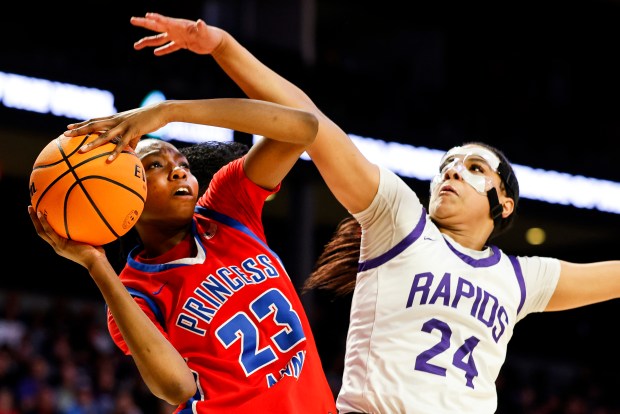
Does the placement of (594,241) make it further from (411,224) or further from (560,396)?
(411,224)

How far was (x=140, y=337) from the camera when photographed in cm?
293

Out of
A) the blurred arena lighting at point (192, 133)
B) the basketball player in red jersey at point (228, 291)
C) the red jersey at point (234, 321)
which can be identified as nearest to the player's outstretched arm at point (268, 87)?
the basketball player in red jersey at point (228, 291)

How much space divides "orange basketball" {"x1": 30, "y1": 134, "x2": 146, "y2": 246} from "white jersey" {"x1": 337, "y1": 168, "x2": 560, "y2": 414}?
3.11 ft

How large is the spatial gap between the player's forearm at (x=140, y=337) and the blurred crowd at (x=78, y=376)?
5.97 meters

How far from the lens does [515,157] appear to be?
40.2 ft

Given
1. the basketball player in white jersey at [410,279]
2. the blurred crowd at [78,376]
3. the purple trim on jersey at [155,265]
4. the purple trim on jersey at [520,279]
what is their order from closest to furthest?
the basketball player in white jersey at [410,279] < the purple trim on jersey at [155,265] < the purple trim on jersey at [520,279] < the blurred crowd at [78,376]

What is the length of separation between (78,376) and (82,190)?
22.9ft

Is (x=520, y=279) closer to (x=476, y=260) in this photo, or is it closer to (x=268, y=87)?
(x=476, y=260)

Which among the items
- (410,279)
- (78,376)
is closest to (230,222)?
(410,279)

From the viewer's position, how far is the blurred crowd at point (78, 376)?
350 inches

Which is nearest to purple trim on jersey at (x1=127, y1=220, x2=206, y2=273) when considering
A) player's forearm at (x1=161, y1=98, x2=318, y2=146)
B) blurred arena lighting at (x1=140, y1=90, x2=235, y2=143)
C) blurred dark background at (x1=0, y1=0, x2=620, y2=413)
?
player's forearm at (x1=161, y1=98, x2=318, y2=146)

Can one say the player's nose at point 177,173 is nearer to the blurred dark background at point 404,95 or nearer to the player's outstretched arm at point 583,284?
the player's outstretched arm at point 583,284

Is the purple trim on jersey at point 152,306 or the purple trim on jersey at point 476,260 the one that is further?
the purple trim on jersey at point 476,260

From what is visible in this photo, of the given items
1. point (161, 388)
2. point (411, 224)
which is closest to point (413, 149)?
point (411, 224)
